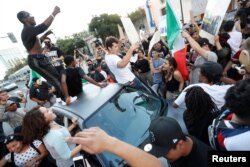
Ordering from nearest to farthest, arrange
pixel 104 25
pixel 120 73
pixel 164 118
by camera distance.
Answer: pixel 164 118, pixel 120 73, pixel 104 25

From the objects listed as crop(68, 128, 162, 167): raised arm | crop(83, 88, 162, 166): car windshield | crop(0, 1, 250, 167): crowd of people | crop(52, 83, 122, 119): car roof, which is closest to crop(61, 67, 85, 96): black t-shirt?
crop(0, 1, 250, 167): crowd of people

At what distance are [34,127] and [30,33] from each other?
175 centimetres

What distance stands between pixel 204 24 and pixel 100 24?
45.8 metres

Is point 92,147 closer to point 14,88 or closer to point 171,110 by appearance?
point 171,110

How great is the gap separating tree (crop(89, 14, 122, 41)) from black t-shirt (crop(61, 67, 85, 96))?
44.2m

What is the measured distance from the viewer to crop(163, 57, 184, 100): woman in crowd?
4.22 meters

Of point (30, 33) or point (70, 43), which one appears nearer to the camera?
point (30, 33)

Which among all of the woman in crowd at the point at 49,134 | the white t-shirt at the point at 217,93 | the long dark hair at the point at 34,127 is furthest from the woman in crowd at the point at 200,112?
the long dark hair at the point at 34,127

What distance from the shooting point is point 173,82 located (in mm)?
4281

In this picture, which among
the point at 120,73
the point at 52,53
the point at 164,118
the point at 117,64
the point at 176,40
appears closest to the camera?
the point at 164,118

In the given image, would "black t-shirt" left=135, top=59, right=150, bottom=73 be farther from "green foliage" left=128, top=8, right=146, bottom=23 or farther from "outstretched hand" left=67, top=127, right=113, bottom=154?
"green foliage" left=128, top=8, right=146, bottom=23

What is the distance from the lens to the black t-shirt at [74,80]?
3.71m

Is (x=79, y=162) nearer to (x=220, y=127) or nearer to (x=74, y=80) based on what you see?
(x=220, y=127)

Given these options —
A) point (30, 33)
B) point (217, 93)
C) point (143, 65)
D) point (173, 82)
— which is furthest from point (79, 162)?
point (143, 65)
